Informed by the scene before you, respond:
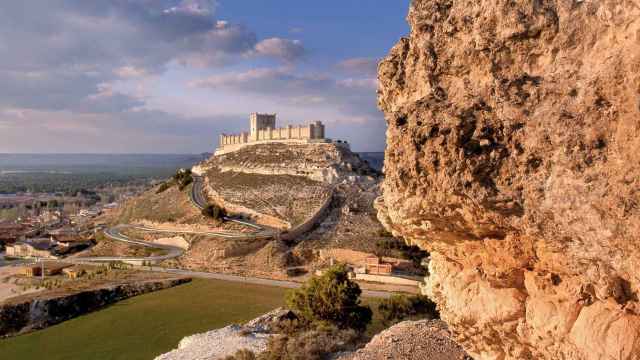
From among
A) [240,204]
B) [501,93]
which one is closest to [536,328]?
[501,93]

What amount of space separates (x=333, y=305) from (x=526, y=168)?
14.8 m

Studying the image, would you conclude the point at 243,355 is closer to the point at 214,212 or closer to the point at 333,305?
the point at 333,305

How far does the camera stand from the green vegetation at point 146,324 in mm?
21906

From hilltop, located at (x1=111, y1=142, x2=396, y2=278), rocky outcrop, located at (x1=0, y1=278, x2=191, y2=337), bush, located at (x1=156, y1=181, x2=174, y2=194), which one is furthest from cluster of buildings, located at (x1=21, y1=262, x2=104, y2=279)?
bush, located at (x1=156, y1=181, x2=174, y2=194)

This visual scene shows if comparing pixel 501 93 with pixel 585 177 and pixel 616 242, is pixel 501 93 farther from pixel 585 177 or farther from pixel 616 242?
pixel 616 242

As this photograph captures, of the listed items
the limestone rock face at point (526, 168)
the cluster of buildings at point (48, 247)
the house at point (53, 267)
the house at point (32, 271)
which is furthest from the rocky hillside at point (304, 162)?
the limestone rock face at point (526, 168)

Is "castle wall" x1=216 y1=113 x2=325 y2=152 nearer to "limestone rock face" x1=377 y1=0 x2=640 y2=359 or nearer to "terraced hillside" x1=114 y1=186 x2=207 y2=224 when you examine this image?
"terraced hillside" x1=114 y1=186 x2=207 y2=224

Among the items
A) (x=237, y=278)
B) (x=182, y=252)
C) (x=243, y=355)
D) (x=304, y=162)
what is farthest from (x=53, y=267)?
(x=243, y=355)

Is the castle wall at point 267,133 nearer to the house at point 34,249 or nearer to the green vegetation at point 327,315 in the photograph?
the house at point 34,249

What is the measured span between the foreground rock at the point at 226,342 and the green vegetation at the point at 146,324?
3.04 m

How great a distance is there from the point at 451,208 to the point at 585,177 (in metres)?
1.63

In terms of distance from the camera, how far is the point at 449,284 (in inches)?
301

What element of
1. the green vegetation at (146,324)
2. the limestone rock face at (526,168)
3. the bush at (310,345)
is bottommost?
the green vegetation at (146,324)

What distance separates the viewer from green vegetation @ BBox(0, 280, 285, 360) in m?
21.9
